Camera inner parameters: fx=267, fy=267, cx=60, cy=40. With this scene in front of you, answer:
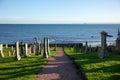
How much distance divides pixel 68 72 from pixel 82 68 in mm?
1200

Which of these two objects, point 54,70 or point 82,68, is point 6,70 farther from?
point 82,68

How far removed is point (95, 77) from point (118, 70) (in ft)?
10.1

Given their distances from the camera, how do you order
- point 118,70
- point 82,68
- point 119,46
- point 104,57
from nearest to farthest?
1. point 118,70
2. point 82,68
3. point 104,57
4. point 119,46

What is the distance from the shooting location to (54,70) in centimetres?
2159

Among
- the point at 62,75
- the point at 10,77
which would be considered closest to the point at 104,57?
the point at 62,75

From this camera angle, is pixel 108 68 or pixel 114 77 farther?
pixel 108 68

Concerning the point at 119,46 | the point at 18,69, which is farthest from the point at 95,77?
the point at 119,46

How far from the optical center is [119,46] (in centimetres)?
3628

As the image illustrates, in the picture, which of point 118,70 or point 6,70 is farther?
point 6,70

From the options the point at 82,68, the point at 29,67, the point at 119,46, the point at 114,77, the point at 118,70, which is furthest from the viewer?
the point at 119,46

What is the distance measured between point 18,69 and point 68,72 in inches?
166

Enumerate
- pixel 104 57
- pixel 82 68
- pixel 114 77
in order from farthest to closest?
pixel 104 57
pixel 82 68
pixel 114 77

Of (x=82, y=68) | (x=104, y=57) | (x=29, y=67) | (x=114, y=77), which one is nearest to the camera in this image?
(x=114, y=77)

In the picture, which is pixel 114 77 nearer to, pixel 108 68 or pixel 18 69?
pixel 108 68
